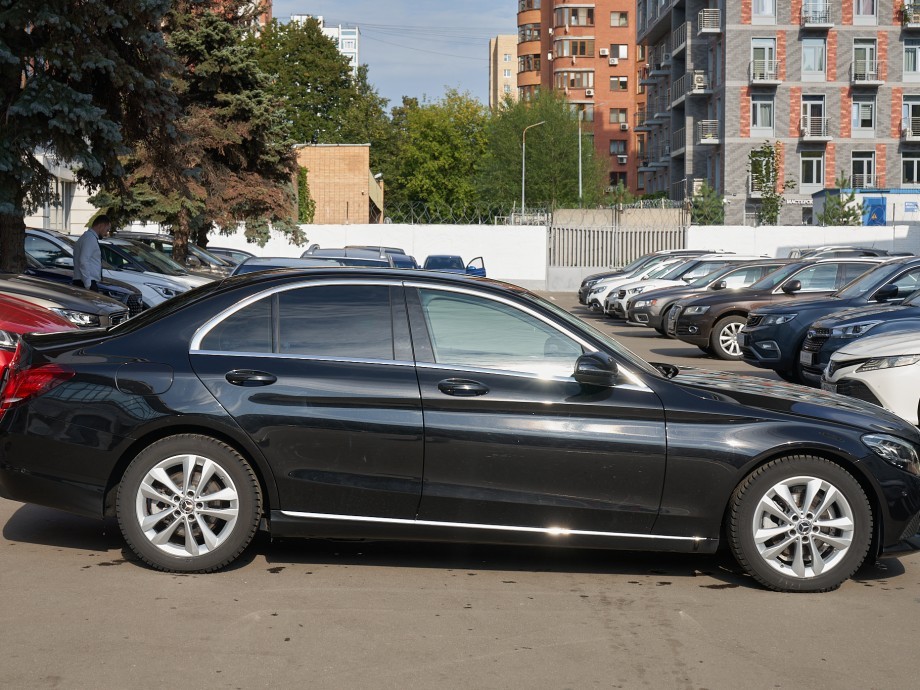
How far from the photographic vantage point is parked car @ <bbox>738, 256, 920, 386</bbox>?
585 inches

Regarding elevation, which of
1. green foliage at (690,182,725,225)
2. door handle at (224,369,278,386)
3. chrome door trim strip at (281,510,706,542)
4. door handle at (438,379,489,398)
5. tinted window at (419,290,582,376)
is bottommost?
chrome door trim strip at (281,510,706,542)

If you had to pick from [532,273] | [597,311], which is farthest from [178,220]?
[532,273]

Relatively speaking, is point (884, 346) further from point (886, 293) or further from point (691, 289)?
point (691, 289)

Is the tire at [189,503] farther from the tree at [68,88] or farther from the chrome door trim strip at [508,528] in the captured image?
the tree at [68,88]

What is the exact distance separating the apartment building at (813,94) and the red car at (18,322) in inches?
2123

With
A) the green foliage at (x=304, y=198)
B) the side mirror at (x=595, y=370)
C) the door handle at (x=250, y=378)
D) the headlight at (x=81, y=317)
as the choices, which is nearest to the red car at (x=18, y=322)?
the headlight at (x=81, y=317)

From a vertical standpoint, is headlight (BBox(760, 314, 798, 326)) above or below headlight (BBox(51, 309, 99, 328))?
below

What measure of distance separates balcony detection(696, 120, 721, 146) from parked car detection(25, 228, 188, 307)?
4872 cm

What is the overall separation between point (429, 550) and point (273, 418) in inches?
52.7

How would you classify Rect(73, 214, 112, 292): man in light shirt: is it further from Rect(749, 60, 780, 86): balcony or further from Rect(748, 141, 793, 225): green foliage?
Rect(749, 60, 780, 86): balcony

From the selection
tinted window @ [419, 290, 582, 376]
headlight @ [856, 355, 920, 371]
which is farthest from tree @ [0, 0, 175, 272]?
tinted window @ [419, 290, 582, 376]

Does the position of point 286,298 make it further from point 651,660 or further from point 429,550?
point 651,660

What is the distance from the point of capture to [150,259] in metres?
21.1

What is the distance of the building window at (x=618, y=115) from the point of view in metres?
109
